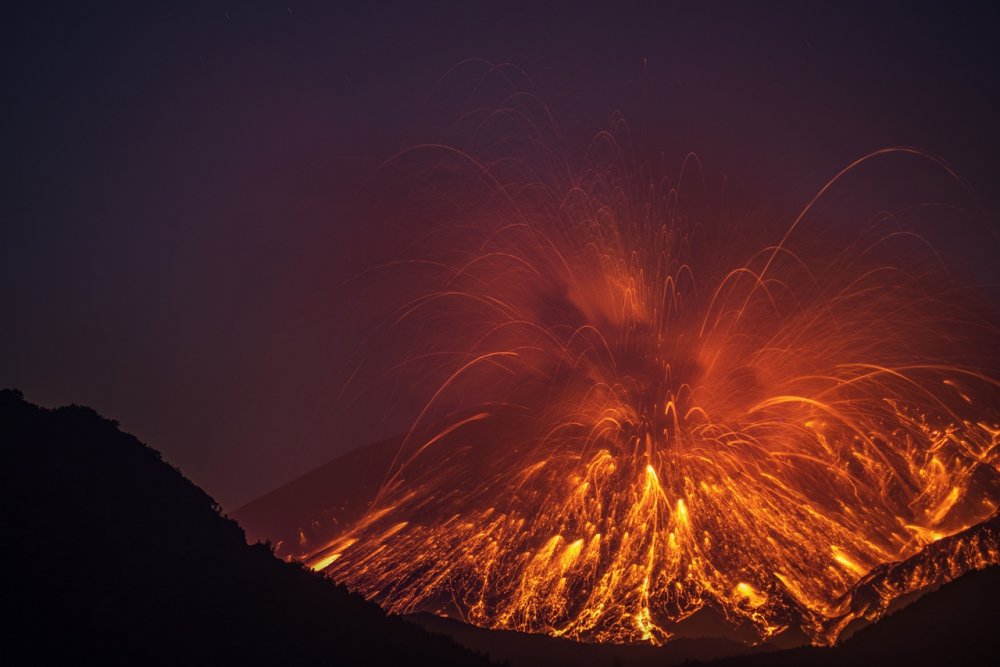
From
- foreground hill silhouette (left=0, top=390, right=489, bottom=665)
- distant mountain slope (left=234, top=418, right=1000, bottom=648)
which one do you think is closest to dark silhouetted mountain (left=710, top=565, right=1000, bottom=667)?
distant mountain slope (left=234, top=418, right=1000, bottom=648)

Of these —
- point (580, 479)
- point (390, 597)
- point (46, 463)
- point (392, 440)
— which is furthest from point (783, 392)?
point (392, 440)

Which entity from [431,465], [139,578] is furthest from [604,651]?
[139,578]

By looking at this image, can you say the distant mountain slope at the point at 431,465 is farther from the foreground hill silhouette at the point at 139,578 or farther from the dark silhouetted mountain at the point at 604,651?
the foreground hill silhouette at the point at 139,578

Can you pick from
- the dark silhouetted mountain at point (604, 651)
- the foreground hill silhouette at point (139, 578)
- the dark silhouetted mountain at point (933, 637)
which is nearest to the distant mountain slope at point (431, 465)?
the dark silhouetted mountain at point (604, 651)

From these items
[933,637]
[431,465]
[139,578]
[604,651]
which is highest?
[431,465]

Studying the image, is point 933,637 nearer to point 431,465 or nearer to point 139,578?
point 139,578
